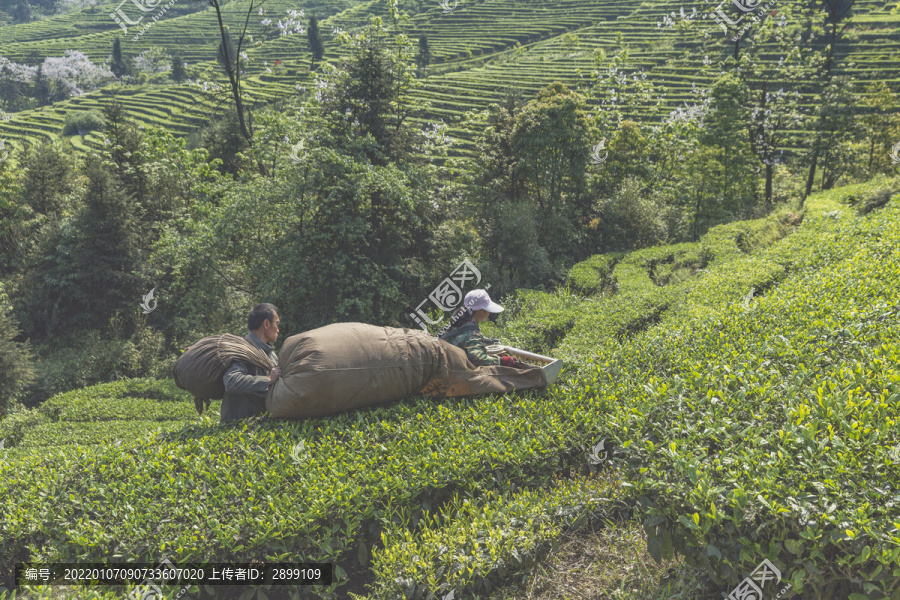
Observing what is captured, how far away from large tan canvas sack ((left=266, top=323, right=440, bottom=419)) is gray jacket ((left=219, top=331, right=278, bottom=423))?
8.7 inches

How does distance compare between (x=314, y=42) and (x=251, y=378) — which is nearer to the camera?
(x=251, y=378)

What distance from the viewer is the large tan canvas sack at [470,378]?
15.7 ft

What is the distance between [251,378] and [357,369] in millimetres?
1110

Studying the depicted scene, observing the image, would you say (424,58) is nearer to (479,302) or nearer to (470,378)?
(479,302)

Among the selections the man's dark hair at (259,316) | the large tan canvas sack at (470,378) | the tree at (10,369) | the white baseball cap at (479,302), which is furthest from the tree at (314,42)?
the large tan canvas sack at (470,378)

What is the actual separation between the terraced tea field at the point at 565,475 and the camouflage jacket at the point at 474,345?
0.44 metres

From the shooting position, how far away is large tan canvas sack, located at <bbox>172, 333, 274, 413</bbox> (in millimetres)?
4648

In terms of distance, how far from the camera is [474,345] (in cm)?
515

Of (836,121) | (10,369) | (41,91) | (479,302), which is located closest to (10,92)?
(41,91)

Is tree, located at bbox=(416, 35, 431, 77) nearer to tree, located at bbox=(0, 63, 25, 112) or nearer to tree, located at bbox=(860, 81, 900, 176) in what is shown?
tree, located at bbox=(860, 81, 900, 176)

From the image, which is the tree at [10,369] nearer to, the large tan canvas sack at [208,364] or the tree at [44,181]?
the tree at [44,181]

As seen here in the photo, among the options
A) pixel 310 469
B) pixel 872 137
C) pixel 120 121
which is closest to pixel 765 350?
pixel 310 469

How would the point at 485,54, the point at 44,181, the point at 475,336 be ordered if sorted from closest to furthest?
1. the point at 475,336
2. the point at 44,181
3. the point at 485,54

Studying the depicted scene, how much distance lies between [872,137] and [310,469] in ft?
102
